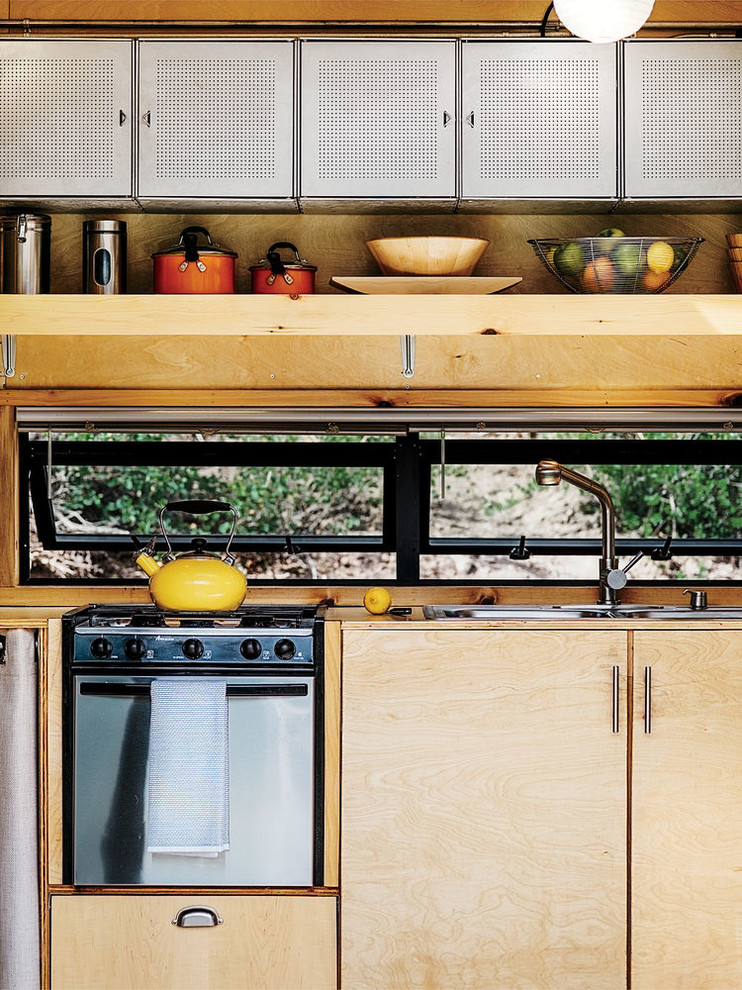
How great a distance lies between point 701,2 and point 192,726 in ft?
8.88

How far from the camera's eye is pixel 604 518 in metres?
3.44

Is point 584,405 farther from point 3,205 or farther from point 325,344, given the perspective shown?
point 3,205

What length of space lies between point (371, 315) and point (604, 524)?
3.50ft

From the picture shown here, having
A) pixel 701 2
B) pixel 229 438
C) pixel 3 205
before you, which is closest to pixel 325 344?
pixel 229 438

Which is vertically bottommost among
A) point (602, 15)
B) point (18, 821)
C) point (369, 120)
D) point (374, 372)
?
point (18, 821)

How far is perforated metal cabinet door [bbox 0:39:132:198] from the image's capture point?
3105 millimetres

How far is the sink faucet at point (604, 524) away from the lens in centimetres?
336

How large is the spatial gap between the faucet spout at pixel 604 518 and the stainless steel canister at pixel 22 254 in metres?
1.64

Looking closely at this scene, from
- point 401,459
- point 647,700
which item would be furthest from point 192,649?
point 647,700

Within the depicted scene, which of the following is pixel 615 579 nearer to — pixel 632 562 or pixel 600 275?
pixel 632 562

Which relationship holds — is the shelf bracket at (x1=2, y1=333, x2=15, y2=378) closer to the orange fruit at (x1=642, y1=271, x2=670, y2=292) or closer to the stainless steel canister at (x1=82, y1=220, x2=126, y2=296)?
the stainless steel canister at (x1=82, y1=220, x2=126, y2=296)

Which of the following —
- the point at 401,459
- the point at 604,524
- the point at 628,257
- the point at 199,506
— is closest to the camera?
the point at 628,257

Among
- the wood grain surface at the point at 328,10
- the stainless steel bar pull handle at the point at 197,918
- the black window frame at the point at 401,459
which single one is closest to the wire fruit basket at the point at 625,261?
the black window frame at the point at 401,459

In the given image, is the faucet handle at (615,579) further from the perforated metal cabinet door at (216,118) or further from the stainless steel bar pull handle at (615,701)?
the perforated metal cabinet door at (216,118)
